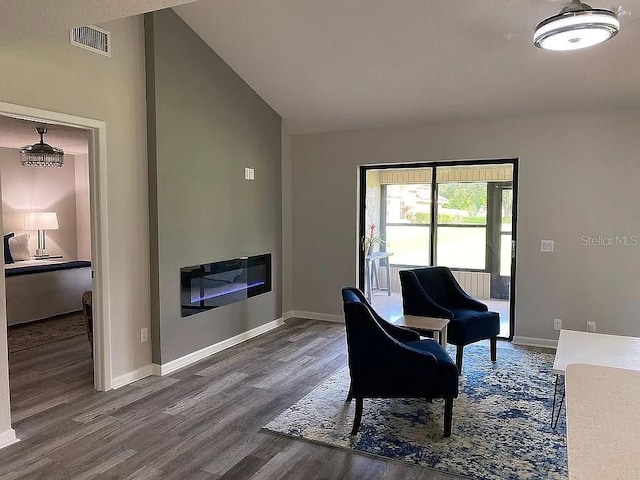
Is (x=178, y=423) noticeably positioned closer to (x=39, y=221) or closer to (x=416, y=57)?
(x=416, y=57)

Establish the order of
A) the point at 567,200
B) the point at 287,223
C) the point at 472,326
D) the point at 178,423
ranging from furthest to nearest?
the point at 287,223 → the point at 567,200 → the point at 472,326 → the point at 178,423

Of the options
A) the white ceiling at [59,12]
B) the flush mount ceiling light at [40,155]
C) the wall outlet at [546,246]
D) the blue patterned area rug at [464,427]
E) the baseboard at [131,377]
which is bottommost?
the blue patterned area rug at [464,427]

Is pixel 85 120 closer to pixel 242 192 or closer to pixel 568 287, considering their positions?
pixel 242 192

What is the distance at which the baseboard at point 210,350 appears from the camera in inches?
169

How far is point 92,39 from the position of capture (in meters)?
3.71

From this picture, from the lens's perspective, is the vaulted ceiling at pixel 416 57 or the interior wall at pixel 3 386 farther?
the vaulted ceiling at pixel 416 57

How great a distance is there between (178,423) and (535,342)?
379 cm

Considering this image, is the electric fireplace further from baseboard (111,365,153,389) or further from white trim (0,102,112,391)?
white trim (0,102,112,391)

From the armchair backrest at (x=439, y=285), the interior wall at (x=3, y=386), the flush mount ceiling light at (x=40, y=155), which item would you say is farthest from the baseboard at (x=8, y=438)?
the flush mount ceiling light at (x=40, y=155)

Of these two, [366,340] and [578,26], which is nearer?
[578,26]

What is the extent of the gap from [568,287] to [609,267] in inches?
16.7

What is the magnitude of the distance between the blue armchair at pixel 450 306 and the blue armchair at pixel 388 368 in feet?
3.86

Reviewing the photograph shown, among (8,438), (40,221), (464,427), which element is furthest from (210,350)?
(40,221)

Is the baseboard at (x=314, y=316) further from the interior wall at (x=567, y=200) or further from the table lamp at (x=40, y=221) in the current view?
the table lamp at (x=40, y=221)
